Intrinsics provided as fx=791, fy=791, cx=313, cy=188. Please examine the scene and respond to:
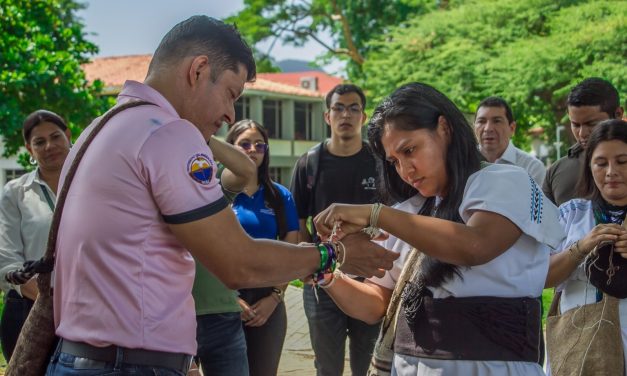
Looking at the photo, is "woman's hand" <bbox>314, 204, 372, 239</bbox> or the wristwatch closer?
"woman's hand" <bbox>314, 204, 372, 239</bbox>

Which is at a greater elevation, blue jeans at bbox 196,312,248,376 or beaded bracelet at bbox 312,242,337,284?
beaded bracelet at bbox 312,242,337,284

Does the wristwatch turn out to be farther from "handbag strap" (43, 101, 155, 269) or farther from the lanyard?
"handbag strap" (43, 101, 155, 269)

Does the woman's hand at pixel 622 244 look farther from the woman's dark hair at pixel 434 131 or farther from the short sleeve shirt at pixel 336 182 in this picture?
the short sleeve shirt at pixel 336 182

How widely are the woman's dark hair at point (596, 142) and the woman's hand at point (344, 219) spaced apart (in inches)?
70.6

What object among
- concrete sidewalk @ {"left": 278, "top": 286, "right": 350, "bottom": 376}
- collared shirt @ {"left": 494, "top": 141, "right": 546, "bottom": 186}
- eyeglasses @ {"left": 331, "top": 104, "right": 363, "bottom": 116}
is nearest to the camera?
eyeglasses @ {"left": 331, "top": 104, "right": 363, "bottom": 116}

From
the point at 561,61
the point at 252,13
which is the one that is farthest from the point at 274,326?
the point at 252,13

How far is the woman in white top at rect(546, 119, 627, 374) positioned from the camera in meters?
3.83

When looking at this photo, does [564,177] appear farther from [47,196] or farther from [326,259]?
[47,196]

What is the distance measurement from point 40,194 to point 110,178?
2.92 m

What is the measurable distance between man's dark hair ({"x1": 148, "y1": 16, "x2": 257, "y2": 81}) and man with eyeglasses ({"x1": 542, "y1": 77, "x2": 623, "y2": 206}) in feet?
10.2

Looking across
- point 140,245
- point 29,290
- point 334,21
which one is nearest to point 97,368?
point 140,245

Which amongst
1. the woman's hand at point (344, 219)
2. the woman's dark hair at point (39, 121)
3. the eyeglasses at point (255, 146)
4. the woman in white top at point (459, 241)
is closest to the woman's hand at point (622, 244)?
the woman in white top at point (459, 241)

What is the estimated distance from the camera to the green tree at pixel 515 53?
19047mm

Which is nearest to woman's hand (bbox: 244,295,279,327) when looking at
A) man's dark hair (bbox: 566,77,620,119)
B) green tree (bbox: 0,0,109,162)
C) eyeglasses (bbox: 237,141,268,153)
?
eyeglasses (bbox: 237,141,268,153)
